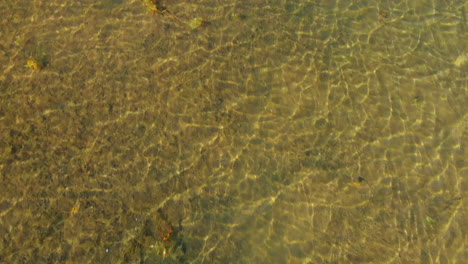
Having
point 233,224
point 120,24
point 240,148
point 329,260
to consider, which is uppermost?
point 120,24

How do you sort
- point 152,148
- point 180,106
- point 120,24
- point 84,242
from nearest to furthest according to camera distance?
1. point 84,242
2. point 152,148
3. point 180,106
4. point 120,24

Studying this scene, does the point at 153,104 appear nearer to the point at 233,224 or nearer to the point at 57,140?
the point at 57,140

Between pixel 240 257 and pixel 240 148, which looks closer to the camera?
pixel 240 257

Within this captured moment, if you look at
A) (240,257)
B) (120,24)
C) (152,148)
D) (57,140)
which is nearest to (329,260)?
(240,257)

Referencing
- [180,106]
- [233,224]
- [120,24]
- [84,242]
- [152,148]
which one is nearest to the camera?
[84,242]

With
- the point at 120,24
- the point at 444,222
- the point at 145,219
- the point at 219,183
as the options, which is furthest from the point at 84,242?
the point at 444,222

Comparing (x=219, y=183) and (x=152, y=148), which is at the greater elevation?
(x=152, y=148)
